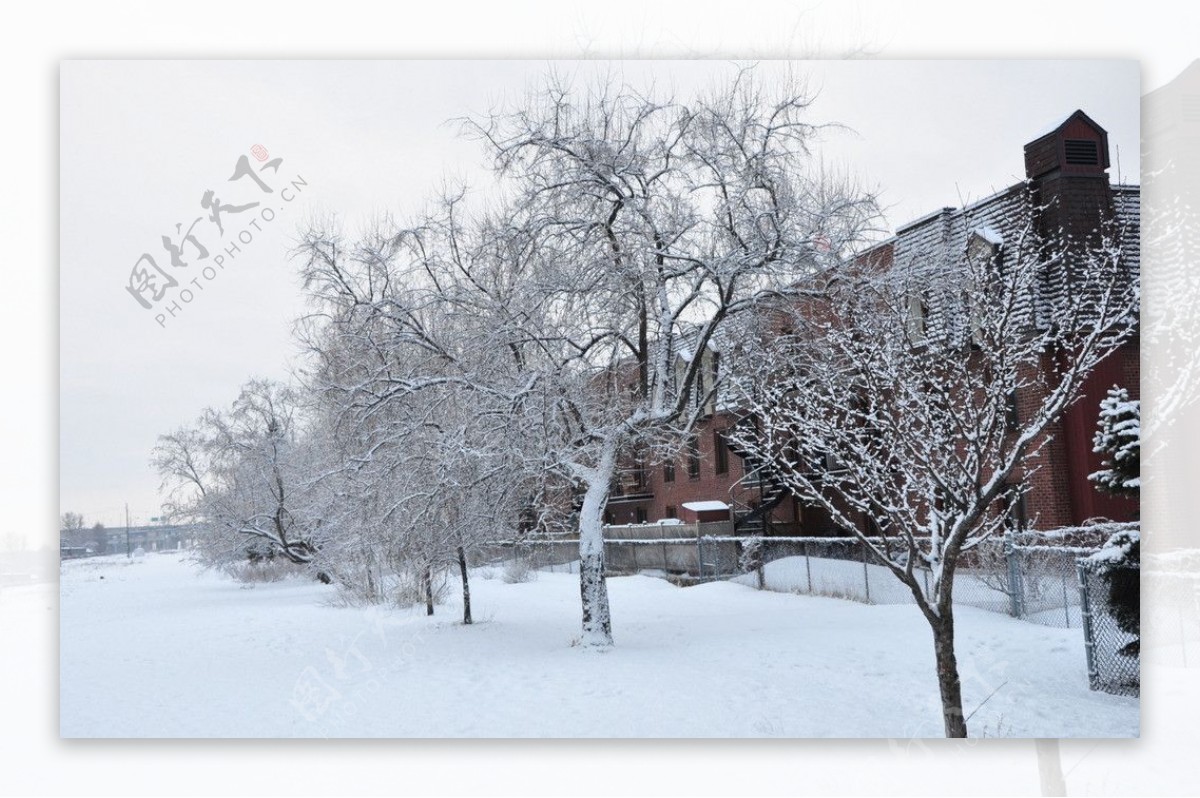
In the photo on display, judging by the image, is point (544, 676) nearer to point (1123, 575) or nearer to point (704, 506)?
point (704, 506)

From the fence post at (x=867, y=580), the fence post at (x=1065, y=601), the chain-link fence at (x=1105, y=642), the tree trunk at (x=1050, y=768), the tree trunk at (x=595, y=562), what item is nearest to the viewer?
the tree trunk at (x=1050, y=768)

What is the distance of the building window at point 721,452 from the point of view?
23.1 feet

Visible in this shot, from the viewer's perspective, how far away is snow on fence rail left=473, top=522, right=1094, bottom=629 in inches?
209

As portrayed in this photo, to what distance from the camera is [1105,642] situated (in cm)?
505

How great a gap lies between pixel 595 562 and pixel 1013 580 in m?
2.76

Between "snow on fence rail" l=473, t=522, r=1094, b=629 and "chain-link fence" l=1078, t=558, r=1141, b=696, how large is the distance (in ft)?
0.43

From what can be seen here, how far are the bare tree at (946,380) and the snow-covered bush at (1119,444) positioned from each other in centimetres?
32

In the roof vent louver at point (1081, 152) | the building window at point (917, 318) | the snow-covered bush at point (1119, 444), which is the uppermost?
the roof vent louver at point (1081, 152)

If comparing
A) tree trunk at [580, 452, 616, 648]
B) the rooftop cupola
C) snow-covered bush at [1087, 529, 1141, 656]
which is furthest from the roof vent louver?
tree trunk at [580, 452, 616, 648]

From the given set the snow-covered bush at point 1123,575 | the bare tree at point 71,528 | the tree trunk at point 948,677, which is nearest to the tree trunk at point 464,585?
the bare tree at point 71,528

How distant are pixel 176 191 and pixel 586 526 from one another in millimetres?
3551

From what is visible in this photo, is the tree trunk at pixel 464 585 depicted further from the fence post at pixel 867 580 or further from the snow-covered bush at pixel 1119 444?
the snow-covered bush at pixel 1119 444

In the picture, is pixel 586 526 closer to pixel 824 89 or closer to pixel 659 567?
pixel 659 567

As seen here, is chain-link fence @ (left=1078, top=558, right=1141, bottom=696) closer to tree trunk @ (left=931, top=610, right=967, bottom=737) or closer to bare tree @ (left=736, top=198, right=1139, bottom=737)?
bare tree @ (left=736, top=198, right=1139, bottom=737)
